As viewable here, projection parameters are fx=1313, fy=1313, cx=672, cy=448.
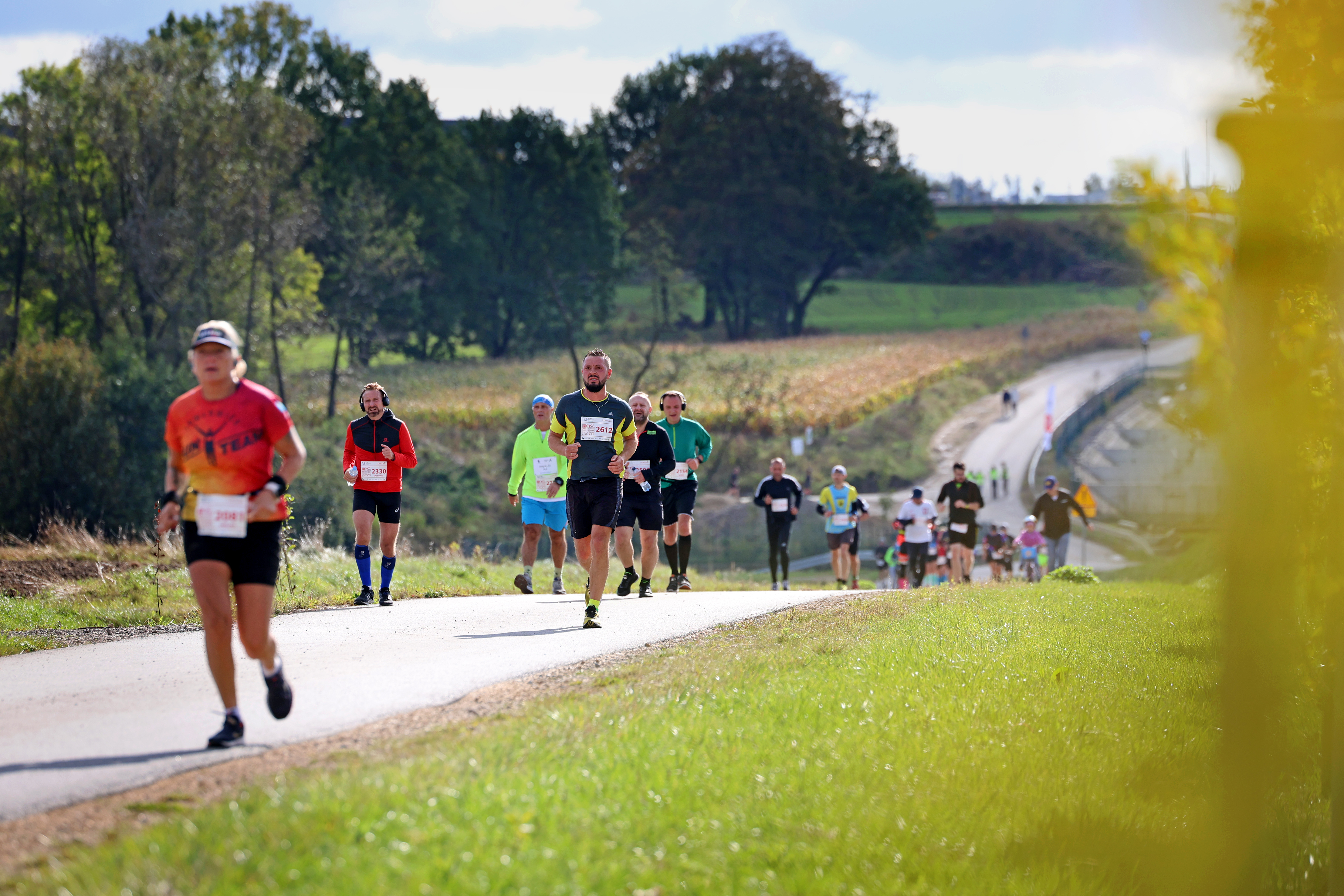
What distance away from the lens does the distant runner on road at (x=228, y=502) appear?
6.71 metres

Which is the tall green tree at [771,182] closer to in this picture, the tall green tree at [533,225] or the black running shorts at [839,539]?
the tall green tree at [533,225]

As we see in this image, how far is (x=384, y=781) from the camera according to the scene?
5.54 metres

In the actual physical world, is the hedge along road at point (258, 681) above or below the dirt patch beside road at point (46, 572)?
above

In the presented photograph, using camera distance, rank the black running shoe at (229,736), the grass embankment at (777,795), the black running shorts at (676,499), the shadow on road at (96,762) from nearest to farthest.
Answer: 1. the grass embankment at (777,795)
2. the shadow on road at (96,762)
3. the black running shoe at (229,736)
4. the black running shorts at (676,499)

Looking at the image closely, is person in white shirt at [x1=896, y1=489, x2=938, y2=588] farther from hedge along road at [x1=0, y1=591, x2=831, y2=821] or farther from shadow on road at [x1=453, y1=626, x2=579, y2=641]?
shadow on road at [x1=453, y1=626, x2=579, y2=641]

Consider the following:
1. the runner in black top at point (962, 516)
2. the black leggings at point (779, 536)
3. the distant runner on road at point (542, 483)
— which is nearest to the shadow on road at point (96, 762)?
the distant runner on road at point (542, 483)

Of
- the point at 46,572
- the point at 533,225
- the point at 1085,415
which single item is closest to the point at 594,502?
the point at 46,572

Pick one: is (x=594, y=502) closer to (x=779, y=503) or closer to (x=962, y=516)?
(x=779, y=503)

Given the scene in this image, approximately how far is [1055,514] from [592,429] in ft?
47.5

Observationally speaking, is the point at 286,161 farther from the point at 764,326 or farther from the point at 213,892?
the point at 764,326

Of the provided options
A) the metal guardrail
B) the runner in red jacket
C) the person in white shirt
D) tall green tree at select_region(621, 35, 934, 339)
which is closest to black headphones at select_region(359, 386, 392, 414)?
the runner in red jacket

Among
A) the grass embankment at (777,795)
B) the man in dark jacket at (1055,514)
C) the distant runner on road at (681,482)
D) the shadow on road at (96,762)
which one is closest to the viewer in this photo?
the grass embankment at (777,795)

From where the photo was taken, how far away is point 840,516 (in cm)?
2050

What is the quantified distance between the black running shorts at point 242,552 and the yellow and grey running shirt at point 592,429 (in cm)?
468
